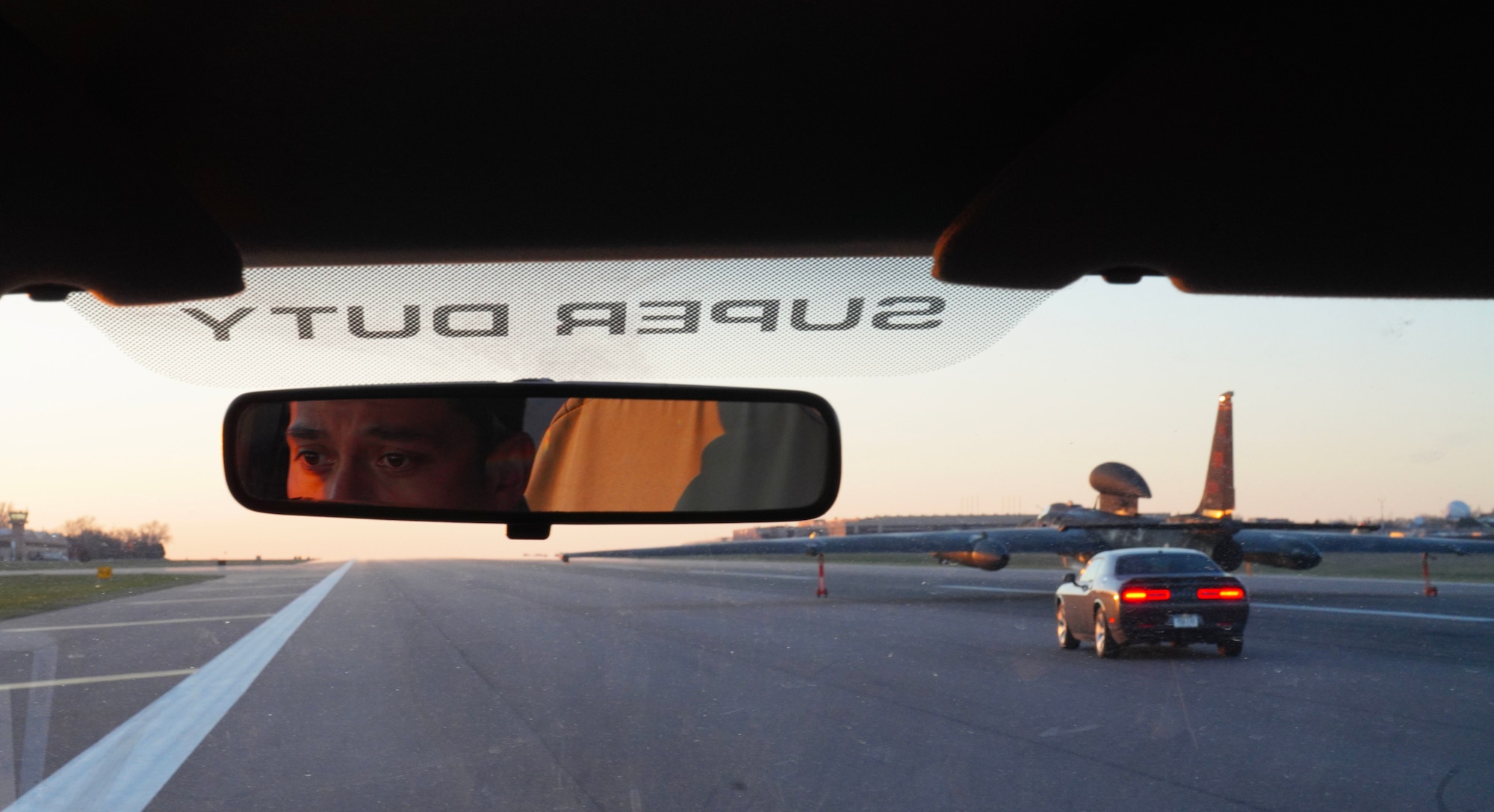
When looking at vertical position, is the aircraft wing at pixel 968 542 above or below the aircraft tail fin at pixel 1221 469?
below

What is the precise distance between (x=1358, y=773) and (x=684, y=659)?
8.41 m

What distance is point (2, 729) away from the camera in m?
9.23

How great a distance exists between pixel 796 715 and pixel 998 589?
2417 centimetres

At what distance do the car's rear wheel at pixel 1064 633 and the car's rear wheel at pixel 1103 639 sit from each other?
0.84m

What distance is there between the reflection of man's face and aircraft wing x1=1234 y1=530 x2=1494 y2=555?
99.5 ft

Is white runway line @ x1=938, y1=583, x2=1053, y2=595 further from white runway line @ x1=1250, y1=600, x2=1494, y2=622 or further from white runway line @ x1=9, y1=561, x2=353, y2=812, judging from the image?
white runway line @ x1=9, y1=561, x2=353, y2=812

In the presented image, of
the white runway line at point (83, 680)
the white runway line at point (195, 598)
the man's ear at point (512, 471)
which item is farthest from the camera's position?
the white runway line at point (195, 598)

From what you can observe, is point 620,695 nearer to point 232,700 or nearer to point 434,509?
point 232,700

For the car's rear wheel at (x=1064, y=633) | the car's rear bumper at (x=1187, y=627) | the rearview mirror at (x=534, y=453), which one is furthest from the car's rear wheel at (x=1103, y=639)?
the rearview mirror at (x=534, y=453)

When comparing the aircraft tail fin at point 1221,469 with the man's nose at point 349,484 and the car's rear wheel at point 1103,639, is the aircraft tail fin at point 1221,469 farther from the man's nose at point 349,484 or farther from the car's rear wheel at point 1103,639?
the man's nose at point 349,484

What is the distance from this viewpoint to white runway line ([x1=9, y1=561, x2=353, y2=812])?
→ 262 inches

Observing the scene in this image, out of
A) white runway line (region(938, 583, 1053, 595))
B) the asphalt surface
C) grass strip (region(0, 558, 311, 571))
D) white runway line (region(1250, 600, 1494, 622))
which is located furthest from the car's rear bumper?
grass strip (region(0, 558, 311, 571))

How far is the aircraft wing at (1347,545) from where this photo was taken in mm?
30484

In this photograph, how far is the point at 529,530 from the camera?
11.2ft
